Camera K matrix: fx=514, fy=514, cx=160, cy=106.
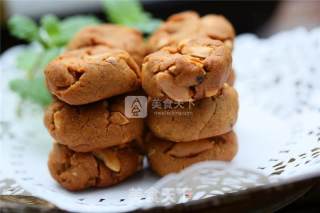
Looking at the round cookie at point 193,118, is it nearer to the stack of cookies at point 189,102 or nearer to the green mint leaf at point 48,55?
the stack of cookies at point 189,102

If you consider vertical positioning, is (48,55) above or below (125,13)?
below

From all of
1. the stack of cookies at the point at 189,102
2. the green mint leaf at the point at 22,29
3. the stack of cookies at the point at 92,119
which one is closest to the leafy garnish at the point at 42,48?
the green mint leaf at the point at 22,29

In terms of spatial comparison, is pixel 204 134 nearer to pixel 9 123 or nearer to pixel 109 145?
pixel 109 145

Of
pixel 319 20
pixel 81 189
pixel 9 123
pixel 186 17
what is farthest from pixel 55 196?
pixel 319 20

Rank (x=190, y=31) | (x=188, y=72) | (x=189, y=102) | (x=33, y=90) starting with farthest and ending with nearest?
(x=33, y=90)
(x=190, y=31)
(x=189, y=102)
(x=188, y=72)

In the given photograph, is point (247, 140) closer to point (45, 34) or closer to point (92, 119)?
point (92, 119)

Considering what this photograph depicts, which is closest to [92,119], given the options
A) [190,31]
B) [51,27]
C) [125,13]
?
[190,31]
